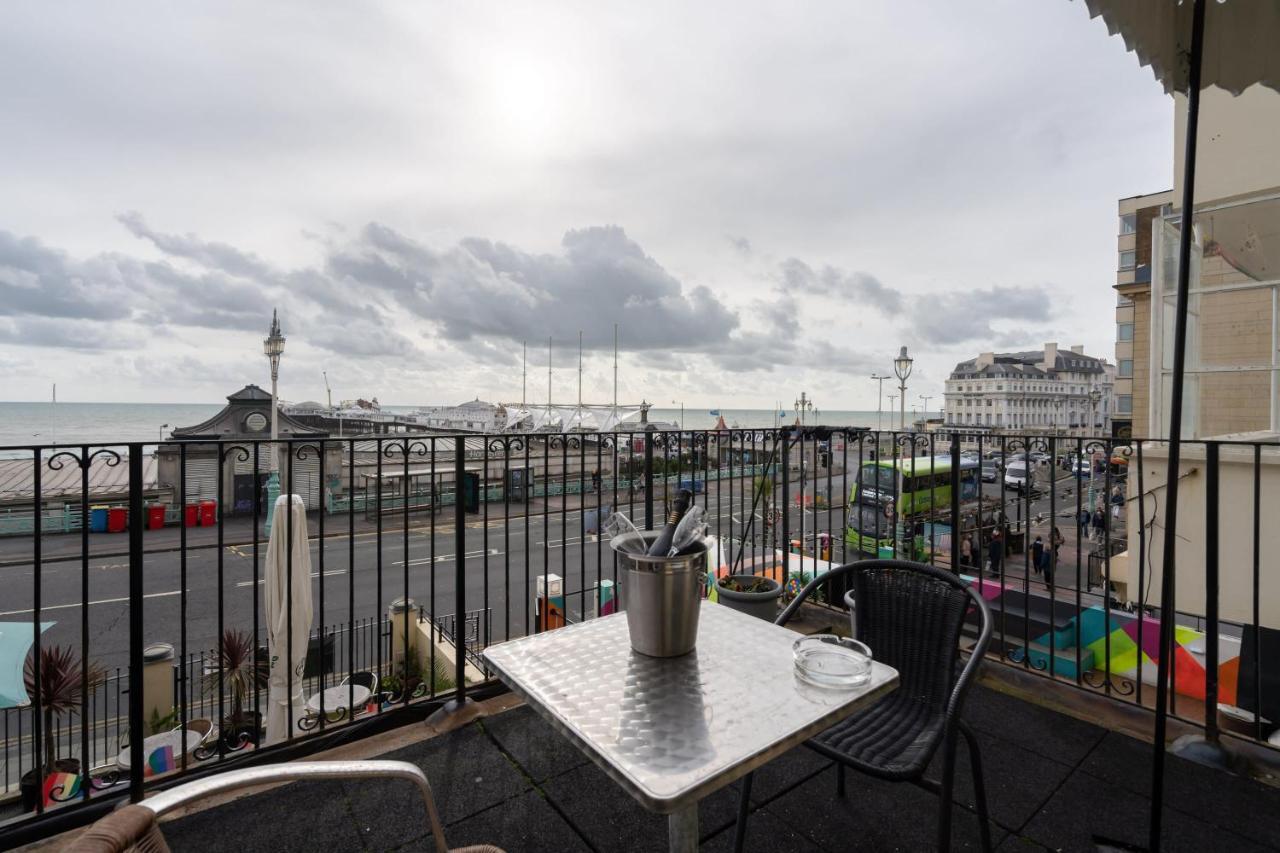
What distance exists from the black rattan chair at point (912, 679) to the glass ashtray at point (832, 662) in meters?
0.29

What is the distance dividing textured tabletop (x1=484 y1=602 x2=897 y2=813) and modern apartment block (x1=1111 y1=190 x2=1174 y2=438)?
27504mm

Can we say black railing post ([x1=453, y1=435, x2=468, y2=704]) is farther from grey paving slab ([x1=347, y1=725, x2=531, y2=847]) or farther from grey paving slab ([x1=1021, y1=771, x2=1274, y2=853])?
grey paving slab ([x1=1021, y1=771, x2=1274, y2=853])

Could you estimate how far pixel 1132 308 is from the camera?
25516 mm

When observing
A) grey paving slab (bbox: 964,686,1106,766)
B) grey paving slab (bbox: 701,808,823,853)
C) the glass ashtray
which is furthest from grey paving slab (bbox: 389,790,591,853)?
grey paving slab (bbox: 964,686,1106,766)

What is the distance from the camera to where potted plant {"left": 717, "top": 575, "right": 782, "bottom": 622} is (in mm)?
3207

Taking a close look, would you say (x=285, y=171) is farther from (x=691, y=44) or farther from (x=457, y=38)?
(x=691, y=44)

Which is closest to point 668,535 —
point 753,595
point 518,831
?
point 518,831

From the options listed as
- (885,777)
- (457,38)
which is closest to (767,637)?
(885,777)

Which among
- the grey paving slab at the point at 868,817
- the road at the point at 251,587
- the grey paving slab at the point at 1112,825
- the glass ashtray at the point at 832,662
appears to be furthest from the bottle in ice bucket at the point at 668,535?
the road at the point at 251,587

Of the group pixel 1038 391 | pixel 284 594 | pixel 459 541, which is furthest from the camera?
pixel 1038 391

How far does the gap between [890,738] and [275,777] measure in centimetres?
147

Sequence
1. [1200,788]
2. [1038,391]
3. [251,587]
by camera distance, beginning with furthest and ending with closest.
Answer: [1038,391], [251,587], [1200,788]

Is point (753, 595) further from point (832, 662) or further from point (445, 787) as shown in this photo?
point (832, 662)

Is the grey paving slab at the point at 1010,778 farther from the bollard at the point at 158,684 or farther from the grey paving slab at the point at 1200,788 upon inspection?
the bollard at the point at 158,684
